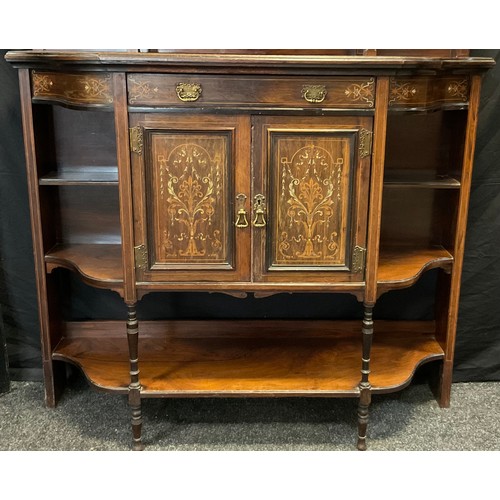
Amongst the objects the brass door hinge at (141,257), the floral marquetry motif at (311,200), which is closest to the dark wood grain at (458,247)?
the floral marquetry motif at (311,200)

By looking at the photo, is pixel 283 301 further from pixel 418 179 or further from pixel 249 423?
pixel 418 179

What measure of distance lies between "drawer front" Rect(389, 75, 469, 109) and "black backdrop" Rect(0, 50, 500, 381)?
46 centimetres

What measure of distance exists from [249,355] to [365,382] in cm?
52

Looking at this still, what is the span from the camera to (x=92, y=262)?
8.17ft

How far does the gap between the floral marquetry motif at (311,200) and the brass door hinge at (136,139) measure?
0.45 metres

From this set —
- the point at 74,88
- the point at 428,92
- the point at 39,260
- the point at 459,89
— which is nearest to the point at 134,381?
the point at 39,260

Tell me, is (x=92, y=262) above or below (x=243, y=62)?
below

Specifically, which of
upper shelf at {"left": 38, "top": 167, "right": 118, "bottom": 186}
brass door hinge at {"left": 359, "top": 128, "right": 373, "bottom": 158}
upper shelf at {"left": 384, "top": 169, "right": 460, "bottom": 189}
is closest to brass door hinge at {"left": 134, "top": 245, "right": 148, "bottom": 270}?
upper shelf at {"left": 38, "top": 167, "right": 118, "bottom": 186}

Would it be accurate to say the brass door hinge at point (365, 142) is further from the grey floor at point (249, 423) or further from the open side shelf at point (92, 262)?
the grey floor at point (249, 423)

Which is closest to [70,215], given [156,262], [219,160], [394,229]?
[156,262]

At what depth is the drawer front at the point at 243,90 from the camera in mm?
2084

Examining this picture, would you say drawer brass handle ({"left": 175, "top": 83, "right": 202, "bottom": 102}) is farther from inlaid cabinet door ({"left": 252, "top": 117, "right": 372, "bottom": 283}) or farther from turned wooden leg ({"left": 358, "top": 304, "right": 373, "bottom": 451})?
turned wooden leg ({"left": 358, "top": 304, "right": 373, "bottom": 451})

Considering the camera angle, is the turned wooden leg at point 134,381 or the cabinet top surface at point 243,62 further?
the turned wooden leg at point 134,381

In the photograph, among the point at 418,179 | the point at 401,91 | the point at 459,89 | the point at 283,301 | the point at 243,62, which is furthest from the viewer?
the point at 283,301
